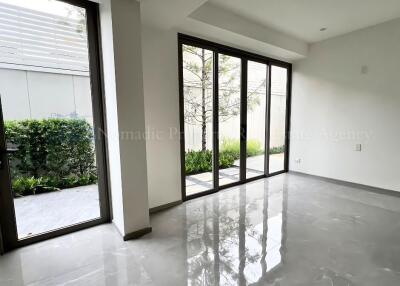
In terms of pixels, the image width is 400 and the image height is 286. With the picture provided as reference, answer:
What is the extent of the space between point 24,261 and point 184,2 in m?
2.84

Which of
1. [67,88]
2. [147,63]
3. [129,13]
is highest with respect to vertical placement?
[129,13]

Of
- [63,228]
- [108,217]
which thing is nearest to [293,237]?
[108,217]

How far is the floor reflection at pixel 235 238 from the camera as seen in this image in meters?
1.75

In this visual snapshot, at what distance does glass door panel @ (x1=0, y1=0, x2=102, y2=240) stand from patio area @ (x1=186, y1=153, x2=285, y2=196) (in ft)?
5.02

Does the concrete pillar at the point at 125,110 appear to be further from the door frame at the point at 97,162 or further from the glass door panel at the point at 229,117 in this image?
the glass door panel at the point at 229,117

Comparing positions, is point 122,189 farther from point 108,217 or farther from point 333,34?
point 333,34

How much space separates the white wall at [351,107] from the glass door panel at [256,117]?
2.63 feet

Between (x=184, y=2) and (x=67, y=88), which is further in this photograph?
(x=67, y=88)

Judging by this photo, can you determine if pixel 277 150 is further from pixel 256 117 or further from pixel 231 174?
pixel 231 174

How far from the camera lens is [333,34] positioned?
380 centimetres

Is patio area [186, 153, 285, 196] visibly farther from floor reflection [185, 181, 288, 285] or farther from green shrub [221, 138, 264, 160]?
floor reflection [185, 181, 288, 285]

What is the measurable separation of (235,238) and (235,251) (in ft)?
0.74

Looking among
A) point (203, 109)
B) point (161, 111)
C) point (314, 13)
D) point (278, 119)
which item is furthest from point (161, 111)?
point (278, 119)

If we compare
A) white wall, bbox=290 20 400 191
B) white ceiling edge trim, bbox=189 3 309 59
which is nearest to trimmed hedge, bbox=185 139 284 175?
white wall, bbox=290 20 400 191
